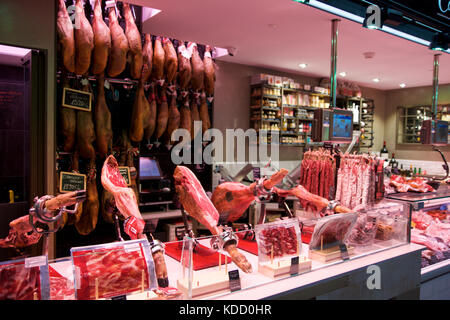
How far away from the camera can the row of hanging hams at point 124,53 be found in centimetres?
357

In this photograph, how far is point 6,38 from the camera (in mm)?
2979

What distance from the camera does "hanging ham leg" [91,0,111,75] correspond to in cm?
372

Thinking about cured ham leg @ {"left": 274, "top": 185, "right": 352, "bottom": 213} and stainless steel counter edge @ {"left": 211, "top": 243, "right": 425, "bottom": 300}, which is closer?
stainless steel counter edge @ {"left": 211, "top": 243, "right": 425, "bottom": 300}

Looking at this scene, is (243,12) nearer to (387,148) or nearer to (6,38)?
(6,38)

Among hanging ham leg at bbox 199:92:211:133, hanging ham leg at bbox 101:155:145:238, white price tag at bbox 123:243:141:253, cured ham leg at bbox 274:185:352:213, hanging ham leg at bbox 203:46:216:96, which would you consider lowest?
white price tag at bbox 123:243:141:253

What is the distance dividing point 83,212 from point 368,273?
9.98 feet

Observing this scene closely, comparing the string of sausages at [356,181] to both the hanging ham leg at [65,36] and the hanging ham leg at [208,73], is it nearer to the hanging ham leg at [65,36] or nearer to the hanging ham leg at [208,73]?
the hanging ham leg at [208,73]

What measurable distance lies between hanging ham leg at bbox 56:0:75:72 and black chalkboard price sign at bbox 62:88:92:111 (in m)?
0.27

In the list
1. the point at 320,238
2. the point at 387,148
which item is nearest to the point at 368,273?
the point at 320,238

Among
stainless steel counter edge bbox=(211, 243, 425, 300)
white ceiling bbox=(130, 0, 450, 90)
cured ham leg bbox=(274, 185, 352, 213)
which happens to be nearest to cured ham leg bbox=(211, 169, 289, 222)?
cured ham leg bbox=(274, 185, 352, 213)

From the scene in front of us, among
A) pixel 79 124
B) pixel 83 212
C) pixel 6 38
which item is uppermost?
pixel 6 38

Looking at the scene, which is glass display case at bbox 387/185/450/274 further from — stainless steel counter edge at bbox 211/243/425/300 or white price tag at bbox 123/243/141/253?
white price tag at bbox 123/243/141/253

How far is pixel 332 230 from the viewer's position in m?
2.00

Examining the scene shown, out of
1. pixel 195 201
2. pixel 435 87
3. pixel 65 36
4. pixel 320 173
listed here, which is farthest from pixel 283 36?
pixel 195 201
